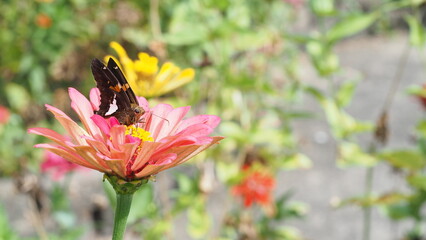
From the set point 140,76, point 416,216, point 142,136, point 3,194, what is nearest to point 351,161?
point 416,216

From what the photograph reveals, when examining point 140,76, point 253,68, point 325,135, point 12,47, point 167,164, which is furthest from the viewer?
point 325,135

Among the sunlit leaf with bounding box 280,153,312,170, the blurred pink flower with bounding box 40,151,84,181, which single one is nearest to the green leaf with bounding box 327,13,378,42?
the sunlit leaf with bounding box 280,153,312,170

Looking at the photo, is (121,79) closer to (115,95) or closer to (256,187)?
(115,95)

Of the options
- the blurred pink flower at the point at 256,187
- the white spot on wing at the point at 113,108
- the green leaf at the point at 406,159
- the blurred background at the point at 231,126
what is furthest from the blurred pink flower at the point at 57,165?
the white spot on wing at the point at 113,108

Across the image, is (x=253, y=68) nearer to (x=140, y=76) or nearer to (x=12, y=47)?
(x=12, y=47)

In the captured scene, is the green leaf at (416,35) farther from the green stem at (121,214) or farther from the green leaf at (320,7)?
the green stem at (121,214)

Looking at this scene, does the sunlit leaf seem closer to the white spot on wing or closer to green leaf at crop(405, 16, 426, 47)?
A: green leaf at crop(405, 16, 426, 47)
